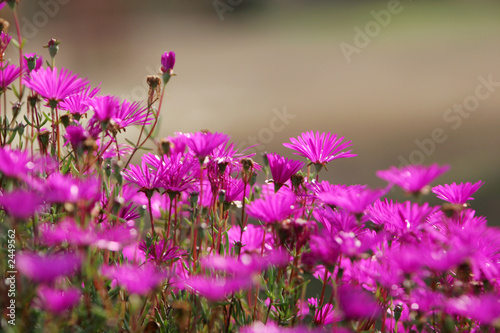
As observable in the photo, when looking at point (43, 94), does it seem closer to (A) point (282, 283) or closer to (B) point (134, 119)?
(B) point (134, 119)

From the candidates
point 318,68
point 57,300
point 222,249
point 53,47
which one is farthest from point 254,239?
point 318,68

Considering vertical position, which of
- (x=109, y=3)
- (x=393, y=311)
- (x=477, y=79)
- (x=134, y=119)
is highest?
(x=109, y=3)

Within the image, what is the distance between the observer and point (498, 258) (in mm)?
595

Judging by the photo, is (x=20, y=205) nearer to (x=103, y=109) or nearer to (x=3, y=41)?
(x=103, y=109)

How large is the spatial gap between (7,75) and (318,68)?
5.24 metres

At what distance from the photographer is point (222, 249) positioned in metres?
0.65

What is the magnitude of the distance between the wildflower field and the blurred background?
6.12 ft

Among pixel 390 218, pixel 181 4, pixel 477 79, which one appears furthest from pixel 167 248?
pixel 181 4

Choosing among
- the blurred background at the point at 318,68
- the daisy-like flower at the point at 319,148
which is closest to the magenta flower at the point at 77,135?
the daisy-like flower at the point at 319,148

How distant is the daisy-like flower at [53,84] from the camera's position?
25.6 inches

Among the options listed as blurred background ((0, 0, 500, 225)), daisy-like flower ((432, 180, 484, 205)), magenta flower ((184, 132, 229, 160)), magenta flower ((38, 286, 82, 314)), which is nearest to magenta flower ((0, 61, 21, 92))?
magenta flower ((184, 132, 229, 160))

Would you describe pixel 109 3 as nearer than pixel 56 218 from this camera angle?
No

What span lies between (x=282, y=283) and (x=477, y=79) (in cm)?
475

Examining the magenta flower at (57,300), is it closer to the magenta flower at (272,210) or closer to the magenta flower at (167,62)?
the magenta flower at (272,210)
